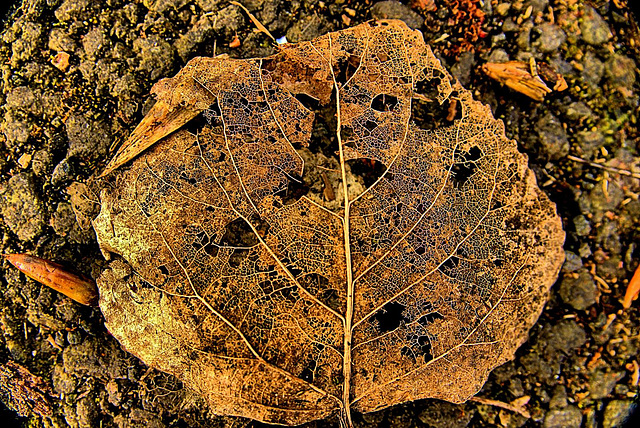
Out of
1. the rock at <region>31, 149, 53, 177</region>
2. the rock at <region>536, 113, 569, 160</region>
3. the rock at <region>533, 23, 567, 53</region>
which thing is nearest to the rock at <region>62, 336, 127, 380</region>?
the rock at <region>31, 149, 53, 177</region>

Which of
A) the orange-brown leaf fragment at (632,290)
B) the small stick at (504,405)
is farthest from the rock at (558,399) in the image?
the orange-brown leaf fragment at (632,290)

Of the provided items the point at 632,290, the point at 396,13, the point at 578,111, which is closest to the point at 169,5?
the point at 396,13

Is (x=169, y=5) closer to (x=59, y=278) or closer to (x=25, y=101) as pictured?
A: (x=25, y=101)

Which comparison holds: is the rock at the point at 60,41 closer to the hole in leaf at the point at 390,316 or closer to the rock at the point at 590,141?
the hole in leaf at the point at 390,316

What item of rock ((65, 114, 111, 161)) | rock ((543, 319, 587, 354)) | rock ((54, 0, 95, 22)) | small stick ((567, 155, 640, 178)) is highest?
rock ((54, 0, 95, 22))

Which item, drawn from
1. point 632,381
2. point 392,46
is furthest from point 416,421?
point 392,46

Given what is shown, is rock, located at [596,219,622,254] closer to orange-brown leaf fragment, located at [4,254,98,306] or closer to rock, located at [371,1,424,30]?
rock, located at [371,1,424,30]
